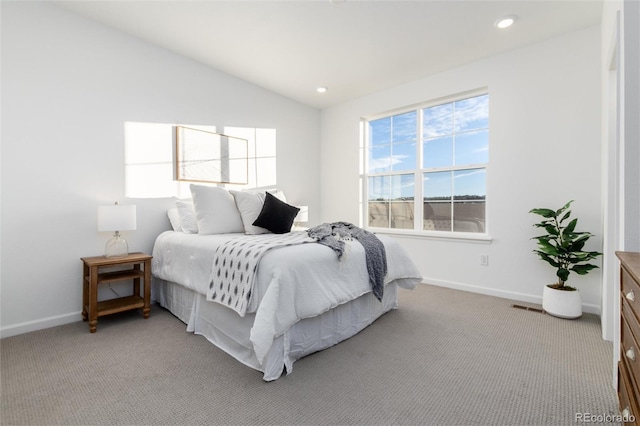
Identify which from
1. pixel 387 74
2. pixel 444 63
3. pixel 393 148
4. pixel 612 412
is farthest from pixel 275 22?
pixel 612 412

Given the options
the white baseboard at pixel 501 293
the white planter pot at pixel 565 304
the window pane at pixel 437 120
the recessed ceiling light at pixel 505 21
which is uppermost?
the recessed ceiling light at pixel 505 21

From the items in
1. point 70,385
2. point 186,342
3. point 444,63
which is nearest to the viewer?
point 70,385

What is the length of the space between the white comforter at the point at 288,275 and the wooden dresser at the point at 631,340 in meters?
1.35

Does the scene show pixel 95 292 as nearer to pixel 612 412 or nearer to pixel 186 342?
pixel 186 342

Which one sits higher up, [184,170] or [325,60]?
[325,60]

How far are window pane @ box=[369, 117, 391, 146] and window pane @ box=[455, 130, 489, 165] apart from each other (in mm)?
1017

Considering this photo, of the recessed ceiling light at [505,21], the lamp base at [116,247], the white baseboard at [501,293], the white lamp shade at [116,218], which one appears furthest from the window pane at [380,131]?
the lamp base at [116,247]

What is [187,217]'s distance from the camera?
118 inches

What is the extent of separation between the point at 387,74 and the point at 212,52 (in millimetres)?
2069

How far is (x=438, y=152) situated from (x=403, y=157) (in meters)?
0.49

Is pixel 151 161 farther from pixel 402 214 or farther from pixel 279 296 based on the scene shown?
pixel 402 214

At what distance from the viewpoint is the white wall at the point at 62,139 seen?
2322 mm

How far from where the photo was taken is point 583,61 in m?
2.82

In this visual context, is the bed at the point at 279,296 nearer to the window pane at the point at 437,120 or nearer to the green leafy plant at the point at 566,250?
the green leafy plant at the point at 566,250
